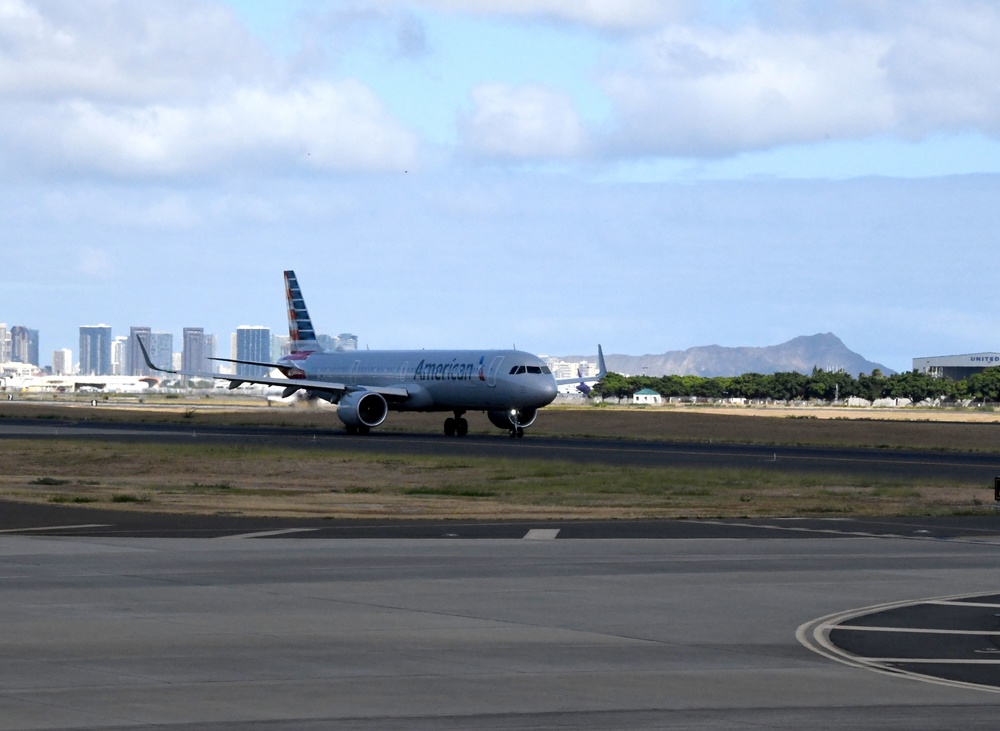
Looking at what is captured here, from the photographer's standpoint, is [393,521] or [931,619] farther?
[393,521]

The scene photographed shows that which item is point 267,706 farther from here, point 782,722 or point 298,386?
point 298,386

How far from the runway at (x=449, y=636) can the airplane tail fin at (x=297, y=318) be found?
65081 mm

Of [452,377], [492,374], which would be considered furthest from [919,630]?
[452,377]

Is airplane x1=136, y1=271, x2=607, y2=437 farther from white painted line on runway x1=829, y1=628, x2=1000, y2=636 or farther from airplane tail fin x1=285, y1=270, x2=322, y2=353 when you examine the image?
white painted line on runway x1=829, y1=628, x2=1000, y2=636

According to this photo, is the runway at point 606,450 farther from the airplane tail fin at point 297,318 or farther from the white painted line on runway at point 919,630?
the white painted line on runway at point 919,630

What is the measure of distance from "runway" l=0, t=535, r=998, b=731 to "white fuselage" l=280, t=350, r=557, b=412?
144ft

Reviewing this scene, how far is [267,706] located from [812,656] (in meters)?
5.37

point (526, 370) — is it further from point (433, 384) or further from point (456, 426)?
point (456, 426)

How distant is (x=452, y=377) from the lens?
70188 mm

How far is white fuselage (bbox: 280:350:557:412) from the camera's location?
6788 centimetres

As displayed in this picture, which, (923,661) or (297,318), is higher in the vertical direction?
(297,318)

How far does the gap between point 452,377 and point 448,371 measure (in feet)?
1.70

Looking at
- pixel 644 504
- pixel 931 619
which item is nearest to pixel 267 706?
pixel 931 619

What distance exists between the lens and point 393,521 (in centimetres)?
2884
